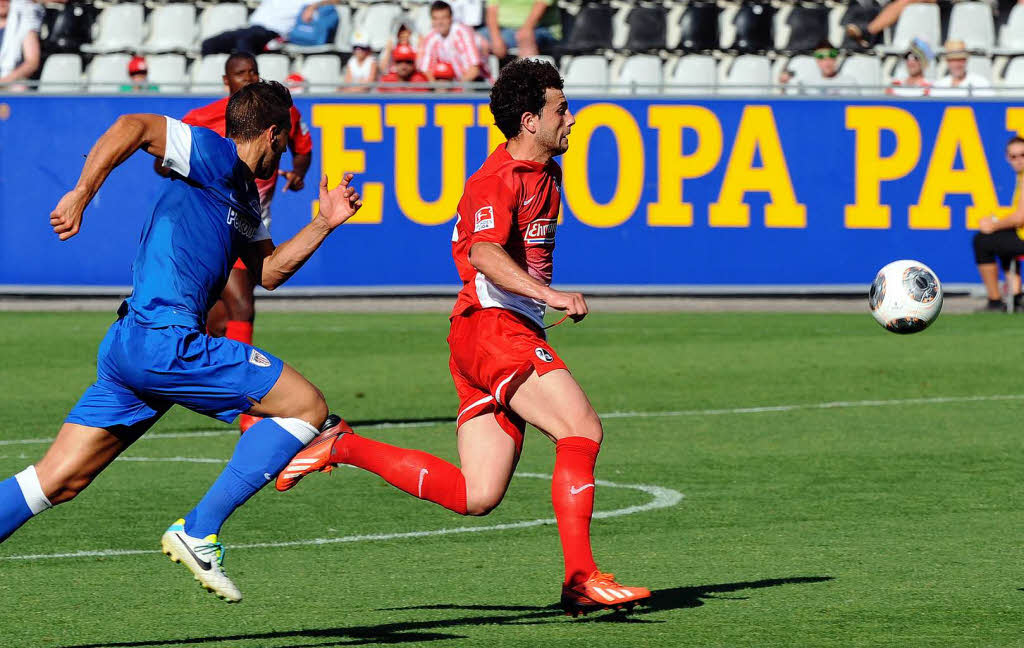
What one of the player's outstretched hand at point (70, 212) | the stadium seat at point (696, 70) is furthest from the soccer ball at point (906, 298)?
the stadium seat at point (696, 70)

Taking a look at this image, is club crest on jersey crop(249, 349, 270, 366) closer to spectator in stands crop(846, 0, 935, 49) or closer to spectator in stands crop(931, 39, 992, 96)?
spectator in stands crop(931, 39, 992, 96)

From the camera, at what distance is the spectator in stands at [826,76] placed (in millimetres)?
19747

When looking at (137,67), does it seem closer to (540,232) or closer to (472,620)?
(540,232)

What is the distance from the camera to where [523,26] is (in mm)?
22406

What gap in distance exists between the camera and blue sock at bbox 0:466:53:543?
232 inches

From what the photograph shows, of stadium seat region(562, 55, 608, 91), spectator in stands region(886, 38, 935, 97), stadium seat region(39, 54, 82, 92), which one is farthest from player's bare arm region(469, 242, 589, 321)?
stadium seat region(39, 54, 82, 92)

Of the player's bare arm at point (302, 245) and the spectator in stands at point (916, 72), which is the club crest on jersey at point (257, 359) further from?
the spectator in stands at point (916, 72)

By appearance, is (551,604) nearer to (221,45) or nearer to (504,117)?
(504,117)

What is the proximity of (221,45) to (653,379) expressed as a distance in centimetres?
974

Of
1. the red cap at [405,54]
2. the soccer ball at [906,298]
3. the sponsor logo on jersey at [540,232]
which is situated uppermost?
the red cap at [405,54]

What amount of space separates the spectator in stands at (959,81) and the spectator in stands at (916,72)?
0.53ft

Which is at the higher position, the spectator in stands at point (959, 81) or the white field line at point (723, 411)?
the spectator in stands at point (959, 81)

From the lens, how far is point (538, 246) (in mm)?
6875

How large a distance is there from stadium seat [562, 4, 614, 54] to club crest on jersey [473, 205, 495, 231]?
16.7 m
